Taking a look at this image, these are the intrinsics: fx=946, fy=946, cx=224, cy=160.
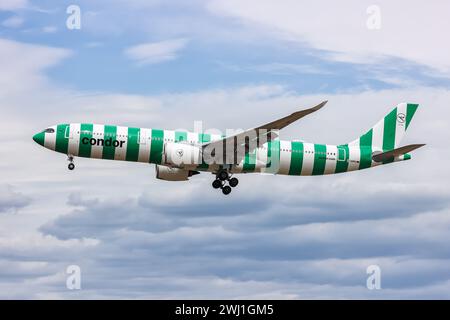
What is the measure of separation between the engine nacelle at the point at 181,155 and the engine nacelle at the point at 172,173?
10.8 ft

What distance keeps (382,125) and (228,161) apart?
46.4ft

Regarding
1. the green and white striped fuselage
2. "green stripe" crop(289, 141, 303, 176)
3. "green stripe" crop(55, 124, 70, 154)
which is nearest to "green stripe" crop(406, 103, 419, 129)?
the green and white striped fuselage

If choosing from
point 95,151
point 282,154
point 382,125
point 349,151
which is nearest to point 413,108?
point 382,125

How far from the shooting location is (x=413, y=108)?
74.3 meters

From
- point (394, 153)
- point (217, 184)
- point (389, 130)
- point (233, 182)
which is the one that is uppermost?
point (389, 130)

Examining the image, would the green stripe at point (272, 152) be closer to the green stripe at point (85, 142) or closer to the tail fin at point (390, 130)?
the tail fin at point (390, 130)

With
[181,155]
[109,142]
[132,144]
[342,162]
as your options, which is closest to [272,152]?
[342,162]

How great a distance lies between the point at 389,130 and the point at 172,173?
1758 cm

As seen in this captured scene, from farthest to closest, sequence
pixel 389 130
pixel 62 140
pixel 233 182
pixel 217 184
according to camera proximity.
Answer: pixel 389 130 → pixel 233 182 → pixel 217 184 → pixel 62 140

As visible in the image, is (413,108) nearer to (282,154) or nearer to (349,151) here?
(349,151)

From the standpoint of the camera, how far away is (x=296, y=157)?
223 ft

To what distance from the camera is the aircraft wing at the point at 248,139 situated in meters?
62.1

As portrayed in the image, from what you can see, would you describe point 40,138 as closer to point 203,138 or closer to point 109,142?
point 109,142

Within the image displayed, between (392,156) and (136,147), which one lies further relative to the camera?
(392,156)
